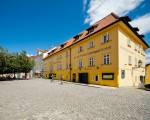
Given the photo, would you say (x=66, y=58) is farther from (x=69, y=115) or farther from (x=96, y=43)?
(x=69, y=115)

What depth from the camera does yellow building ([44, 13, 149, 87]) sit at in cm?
2227

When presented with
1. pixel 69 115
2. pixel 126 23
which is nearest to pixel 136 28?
pixel 126 23

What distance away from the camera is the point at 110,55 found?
2330cm

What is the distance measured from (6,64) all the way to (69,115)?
36.2 metres

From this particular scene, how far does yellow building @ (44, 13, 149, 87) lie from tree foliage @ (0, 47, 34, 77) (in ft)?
56.1

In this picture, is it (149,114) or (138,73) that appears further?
(138,73)

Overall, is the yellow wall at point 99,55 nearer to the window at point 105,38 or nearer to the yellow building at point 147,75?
the window at point 105,38

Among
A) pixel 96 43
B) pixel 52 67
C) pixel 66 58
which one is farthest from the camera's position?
pixel 52 67

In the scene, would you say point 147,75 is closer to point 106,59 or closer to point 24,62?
point 106,59

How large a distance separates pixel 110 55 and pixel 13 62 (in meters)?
28.6

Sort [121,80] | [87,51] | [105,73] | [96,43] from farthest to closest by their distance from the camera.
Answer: [87,51], [96,43], [105,73], [121,80]

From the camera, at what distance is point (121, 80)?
22250 mm

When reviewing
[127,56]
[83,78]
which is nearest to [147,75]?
[127,56]

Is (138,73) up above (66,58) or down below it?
below
